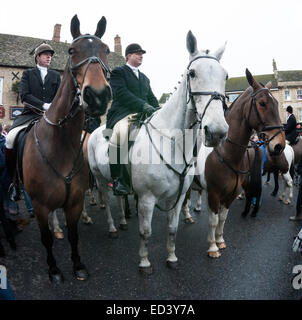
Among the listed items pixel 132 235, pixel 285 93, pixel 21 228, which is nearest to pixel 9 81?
pixel 21 228

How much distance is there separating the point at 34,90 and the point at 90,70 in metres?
1.88

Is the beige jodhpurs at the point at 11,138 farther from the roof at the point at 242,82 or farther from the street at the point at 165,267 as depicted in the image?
the roof at the point at 242,82

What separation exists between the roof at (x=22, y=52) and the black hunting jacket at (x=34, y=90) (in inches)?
788

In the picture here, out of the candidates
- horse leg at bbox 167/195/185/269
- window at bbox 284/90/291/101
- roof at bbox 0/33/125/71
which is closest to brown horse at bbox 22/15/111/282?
horse leg at bbox 167/195/185/269

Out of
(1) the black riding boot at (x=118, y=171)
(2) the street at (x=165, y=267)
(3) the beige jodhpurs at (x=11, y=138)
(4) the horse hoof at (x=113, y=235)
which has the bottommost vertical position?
(2) the street at (x=165, y=267)

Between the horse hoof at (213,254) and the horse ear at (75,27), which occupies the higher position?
the horse ear at (75,27)

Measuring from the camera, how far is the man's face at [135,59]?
373cm

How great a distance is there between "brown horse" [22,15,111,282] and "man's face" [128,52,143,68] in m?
0.98

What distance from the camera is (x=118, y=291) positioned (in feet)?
9.53

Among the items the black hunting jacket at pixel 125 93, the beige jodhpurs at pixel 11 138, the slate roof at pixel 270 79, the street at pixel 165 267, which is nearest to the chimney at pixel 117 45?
the slate roof at pixel 270 79

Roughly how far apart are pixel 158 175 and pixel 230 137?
171cm

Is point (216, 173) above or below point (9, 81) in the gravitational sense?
below

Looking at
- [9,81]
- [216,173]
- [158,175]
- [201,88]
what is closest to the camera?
[201,88]

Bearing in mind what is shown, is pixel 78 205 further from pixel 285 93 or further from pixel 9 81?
pixel 285 93
